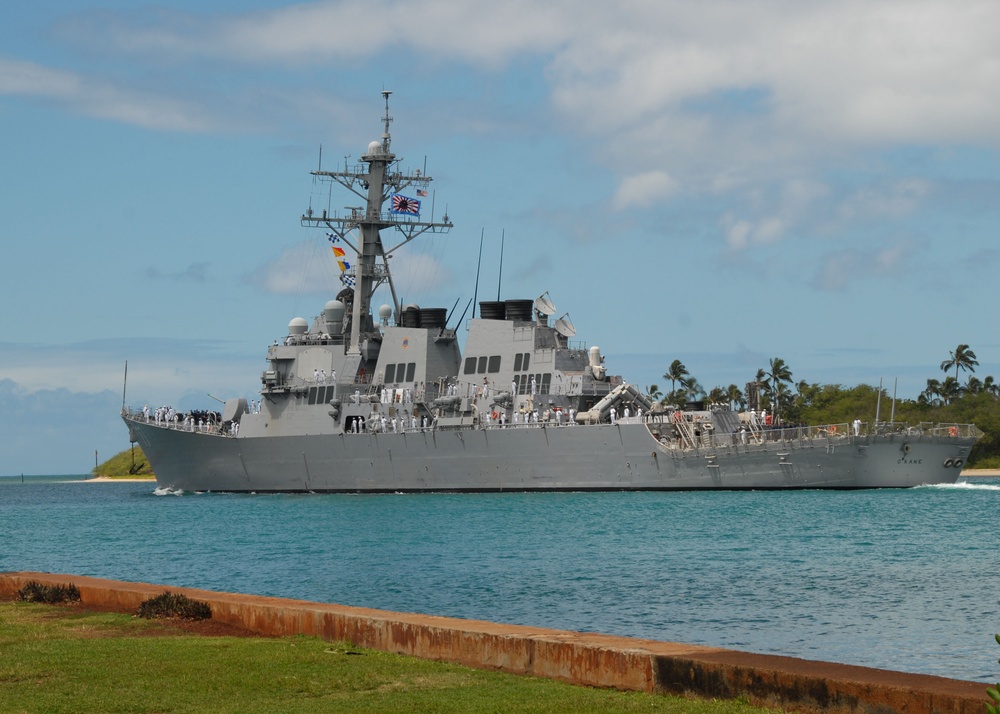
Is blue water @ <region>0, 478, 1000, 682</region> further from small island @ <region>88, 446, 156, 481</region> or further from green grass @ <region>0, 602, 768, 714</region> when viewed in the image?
small island @ <region>88, 446, 156, 481</region>

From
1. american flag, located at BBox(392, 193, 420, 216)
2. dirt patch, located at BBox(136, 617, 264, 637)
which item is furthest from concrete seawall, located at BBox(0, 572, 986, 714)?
american flag, located at BBox(392, 193, 420, 216)

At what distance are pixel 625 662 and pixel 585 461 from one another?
1256 inches

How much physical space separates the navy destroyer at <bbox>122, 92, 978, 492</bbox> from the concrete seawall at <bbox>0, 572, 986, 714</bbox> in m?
29.1

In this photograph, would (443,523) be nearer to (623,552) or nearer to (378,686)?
(623,552)

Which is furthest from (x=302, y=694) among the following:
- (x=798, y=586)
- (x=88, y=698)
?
(x=798, y=586)

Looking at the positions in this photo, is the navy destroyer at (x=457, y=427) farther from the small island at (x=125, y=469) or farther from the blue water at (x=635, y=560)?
the small island at (x=125, y=469)

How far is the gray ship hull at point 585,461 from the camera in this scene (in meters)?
37.8

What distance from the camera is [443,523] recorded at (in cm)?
3142

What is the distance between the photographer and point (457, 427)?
42.6 meters

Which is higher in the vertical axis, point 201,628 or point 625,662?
point 625,662

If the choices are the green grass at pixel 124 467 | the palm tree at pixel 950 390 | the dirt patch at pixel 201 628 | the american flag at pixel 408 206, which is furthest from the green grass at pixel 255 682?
the green grass at pixel 124 467

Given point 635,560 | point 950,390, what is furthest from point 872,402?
point 635,560

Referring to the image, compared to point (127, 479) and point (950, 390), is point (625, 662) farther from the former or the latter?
point (127, 479)

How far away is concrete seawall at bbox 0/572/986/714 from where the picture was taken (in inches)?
257
